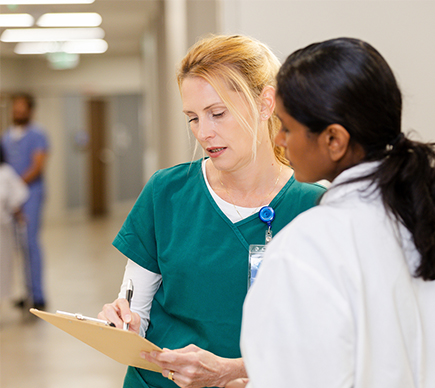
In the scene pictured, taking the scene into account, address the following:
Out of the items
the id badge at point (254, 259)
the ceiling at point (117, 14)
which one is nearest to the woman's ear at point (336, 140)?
the id badge at point (254, 259)

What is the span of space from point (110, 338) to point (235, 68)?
2.15ft

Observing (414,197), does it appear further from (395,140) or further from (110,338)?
(110,338)

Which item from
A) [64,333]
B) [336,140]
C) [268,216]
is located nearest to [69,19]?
[64,333]

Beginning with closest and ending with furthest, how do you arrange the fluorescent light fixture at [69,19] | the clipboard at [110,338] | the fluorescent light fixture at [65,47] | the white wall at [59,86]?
the clipboard at [110,338]
the fluorescent light fixture at [69,19]
the fluorescent light fixture at [65,47]
the white wall at [59,86]

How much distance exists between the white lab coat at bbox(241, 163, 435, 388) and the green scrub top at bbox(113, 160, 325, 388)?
18.4 inches

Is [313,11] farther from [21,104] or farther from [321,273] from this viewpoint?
[21,104]

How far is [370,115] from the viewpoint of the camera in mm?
713

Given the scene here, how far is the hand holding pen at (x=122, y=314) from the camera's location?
1.16m

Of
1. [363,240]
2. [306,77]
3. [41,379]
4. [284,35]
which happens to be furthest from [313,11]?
[41,379]

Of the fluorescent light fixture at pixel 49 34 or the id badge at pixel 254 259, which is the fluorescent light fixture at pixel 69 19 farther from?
Result: the id badge at pixel 254 259

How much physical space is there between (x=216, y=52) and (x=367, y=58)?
0.54 meters

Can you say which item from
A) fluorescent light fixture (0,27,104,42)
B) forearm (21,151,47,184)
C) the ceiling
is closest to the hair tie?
forearm (21,151,47,184)

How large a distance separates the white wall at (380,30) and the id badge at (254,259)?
72 cm

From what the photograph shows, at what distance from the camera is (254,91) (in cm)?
119
